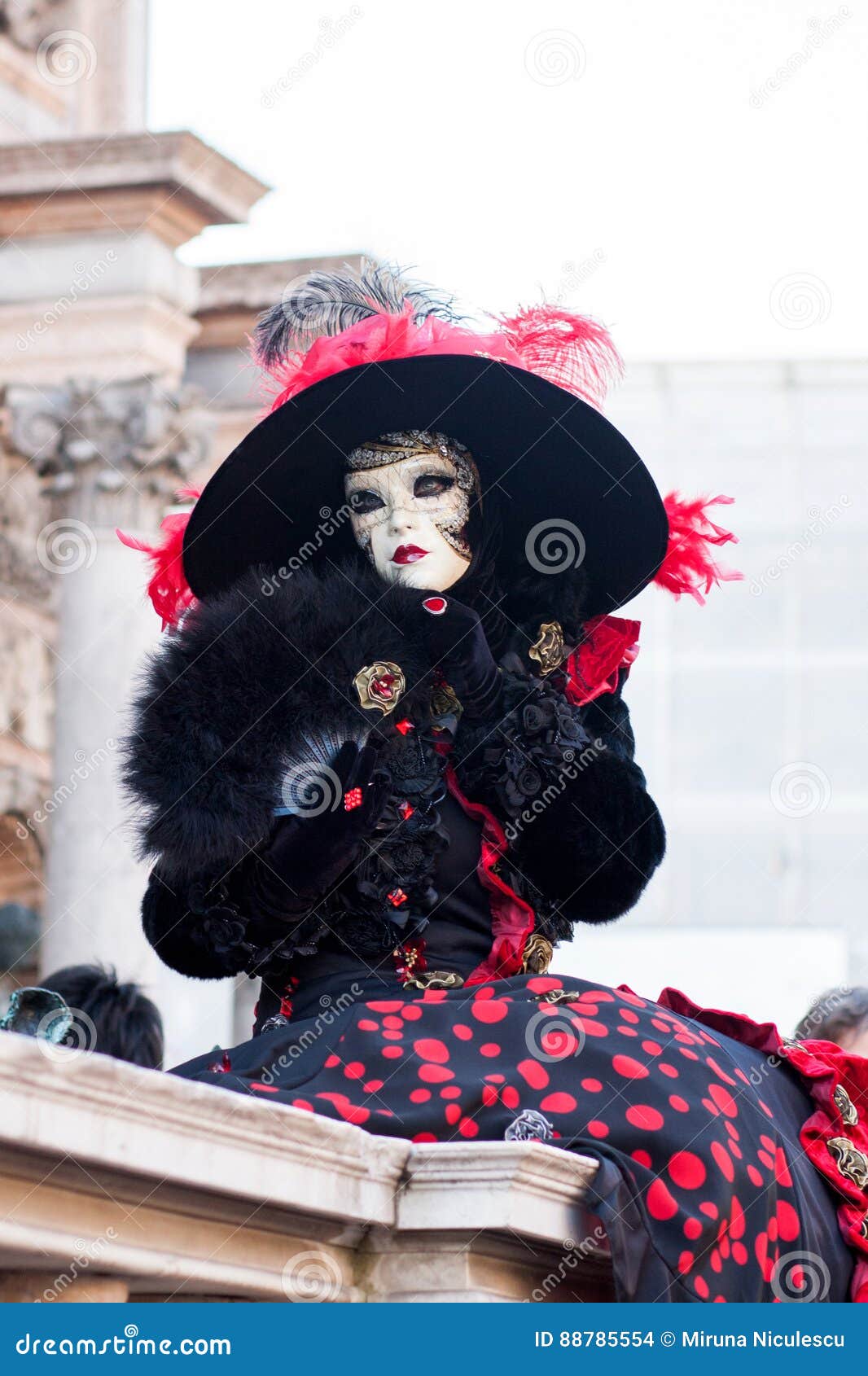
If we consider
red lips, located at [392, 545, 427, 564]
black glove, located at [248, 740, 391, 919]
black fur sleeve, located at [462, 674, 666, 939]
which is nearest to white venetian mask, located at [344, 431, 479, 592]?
red lips, located at [392, 545, 427, 564]

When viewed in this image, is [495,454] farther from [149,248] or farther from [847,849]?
[847,849]

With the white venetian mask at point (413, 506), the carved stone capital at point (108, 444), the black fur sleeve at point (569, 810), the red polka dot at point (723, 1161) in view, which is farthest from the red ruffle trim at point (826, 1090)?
the carved stone capital at point (108, 444)

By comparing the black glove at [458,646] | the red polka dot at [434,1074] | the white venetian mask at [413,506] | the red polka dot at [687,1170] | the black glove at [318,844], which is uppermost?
the white venetian mask at [413,506]

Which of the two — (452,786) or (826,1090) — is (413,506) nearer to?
(452,786)

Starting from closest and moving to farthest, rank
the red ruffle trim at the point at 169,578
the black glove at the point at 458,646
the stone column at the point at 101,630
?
the black glove at the point at 458,646, the red ruffle trim at the point at 169,578, the stone column at the point at 101,630

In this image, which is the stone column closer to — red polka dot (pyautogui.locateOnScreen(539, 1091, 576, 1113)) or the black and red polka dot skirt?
the black and red polka dot skirt

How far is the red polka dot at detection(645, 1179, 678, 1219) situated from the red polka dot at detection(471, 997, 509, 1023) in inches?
17.1

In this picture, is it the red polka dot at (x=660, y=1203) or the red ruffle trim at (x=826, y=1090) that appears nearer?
the red polka dot at (x=660, y=1203)

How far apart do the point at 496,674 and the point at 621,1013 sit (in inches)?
31.7

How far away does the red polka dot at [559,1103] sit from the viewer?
3287mm

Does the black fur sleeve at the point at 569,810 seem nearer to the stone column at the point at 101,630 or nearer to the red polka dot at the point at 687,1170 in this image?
the red polka dot at the point at 687,1170

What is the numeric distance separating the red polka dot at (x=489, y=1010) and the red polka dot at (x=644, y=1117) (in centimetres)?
29

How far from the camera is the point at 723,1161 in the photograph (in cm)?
333

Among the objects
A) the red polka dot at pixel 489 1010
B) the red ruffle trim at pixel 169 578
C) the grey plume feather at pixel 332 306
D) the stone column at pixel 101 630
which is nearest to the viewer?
the red polka dot at pixel 489 1010
